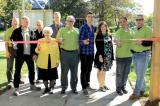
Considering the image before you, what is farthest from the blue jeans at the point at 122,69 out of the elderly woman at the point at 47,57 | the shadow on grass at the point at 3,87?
the shadow on grass at the point at 3,87

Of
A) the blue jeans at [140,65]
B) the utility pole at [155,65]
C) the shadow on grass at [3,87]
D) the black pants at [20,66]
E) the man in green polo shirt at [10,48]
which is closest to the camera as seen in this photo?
the utility pole at [155,65]

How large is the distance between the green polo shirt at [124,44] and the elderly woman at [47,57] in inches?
57.9

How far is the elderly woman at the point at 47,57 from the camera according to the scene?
10320mm

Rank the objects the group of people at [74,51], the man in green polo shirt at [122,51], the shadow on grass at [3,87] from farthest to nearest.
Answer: the shadow on grass at [3,87], the group of people at [74,51], the man in green polo shirt at [122,51]

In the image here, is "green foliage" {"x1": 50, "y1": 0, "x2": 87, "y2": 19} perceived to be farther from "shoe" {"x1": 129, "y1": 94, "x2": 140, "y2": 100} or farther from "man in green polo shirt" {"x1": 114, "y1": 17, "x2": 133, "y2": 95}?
"shoe" {"x1": 129, "y1": 94, "x2": 140, "y2": 100}

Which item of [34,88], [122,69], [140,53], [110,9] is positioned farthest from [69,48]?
[110,9]

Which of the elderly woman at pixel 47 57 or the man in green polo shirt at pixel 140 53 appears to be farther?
the elderly woman at pixel 47 57

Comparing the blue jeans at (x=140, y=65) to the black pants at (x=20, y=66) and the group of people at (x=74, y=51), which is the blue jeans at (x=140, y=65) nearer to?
the group of people at (x=74, y=51)

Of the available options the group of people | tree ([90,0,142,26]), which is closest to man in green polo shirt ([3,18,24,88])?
the group of people

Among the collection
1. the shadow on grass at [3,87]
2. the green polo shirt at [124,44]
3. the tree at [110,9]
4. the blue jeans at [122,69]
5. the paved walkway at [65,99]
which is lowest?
the paved walkway at [65,99]

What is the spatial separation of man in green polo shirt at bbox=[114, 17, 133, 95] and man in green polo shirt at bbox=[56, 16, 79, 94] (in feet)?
3.19

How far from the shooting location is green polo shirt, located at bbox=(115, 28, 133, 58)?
399 inches

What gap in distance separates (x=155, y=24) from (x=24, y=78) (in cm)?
524

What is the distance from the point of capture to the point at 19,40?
34.0 feet
